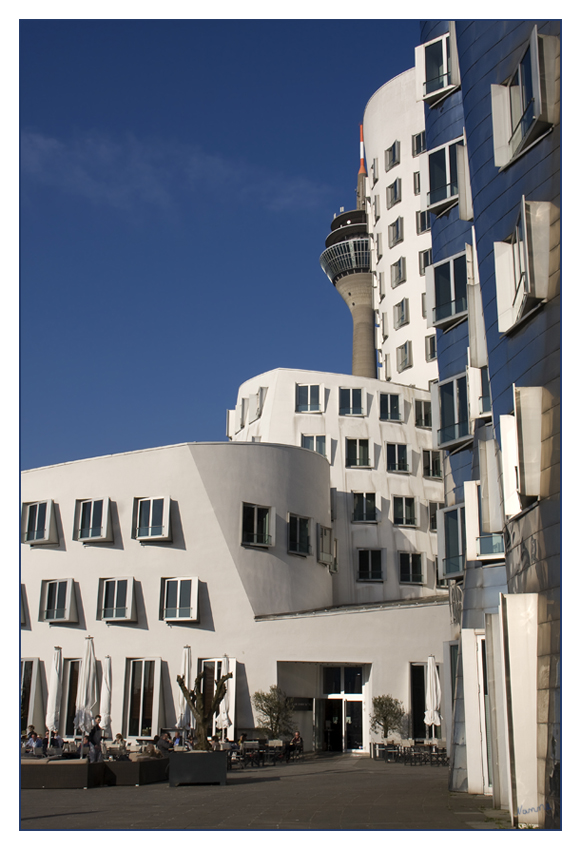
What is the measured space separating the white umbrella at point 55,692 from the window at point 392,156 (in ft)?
93.5

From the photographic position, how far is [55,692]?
100.0ft

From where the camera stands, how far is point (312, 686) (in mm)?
30922

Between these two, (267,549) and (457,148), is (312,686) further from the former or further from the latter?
(457,148)

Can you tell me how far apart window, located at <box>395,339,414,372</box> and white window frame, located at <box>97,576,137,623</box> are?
18861 mm

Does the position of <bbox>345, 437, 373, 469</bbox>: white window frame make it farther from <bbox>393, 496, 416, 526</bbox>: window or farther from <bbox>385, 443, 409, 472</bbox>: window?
<bbox>393, 496, 416, 526</bbox>: window

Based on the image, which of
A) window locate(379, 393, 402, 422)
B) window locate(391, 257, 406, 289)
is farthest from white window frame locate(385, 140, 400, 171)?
window locate(379, 393, 402, 422)

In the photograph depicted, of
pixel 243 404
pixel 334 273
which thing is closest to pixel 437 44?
pixel 243 404

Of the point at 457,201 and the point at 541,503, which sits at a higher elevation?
the point at 457,201

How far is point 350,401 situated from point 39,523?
48.0 feet

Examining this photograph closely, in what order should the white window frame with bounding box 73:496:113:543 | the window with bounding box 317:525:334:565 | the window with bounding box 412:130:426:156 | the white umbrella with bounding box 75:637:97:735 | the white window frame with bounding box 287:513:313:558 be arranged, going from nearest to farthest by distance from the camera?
the white umbrella with bounding box 75:637:97:735 → the white window frame with bounding box 73:496:113:543 → the white window frame with bounding box 287:513:313:558 → the window with bounding box 317:525:334:565 → the window with bounding box 412:130:426:156

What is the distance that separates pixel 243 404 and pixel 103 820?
32.4m

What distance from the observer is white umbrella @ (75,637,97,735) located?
27.3m

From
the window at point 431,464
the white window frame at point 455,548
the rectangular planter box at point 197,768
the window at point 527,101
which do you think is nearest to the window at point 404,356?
the window at point 431,464

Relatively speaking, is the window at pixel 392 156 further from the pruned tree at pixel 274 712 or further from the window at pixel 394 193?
the pruned tree at pixel 274 712
